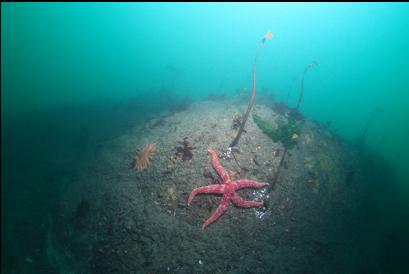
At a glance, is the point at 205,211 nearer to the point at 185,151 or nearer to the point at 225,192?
the point at 225,192

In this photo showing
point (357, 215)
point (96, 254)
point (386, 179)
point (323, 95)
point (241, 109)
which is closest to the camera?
point (96, 254)

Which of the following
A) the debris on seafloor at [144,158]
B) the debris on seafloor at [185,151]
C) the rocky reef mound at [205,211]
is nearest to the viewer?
the rocky reef mound at [205,211]

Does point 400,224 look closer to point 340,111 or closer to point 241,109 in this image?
point 241,109

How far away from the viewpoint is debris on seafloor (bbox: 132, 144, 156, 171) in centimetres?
944

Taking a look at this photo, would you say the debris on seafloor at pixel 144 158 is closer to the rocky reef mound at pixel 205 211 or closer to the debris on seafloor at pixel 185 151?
the rocky reef mound at pixel 205 211

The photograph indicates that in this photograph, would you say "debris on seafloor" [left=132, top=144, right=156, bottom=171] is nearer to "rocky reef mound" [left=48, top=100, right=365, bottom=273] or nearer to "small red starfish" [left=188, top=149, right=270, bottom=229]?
"rocky reef mound" [left=48, top=100, right=365, bottom=273]

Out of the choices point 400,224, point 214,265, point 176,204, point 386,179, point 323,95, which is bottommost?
point 323,95

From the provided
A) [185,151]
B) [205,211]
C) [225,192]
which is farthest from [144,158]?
[225,192]

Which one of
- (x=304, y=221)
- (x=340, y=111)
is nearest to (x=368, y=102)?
(x=340, y=111)

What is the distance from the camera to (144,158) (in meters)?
9.51

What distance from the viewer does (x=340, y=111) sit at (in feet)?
162

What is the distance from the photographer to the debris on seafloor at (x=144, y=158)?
944 centimetres

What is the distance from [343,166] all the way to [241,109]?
6.17 metres

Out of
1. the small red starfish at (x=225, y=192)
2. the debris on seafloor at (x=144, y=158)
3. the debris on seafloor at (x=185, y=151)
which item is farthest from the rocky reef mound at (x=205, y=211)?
the small red starfish at (x=225, y=192)
